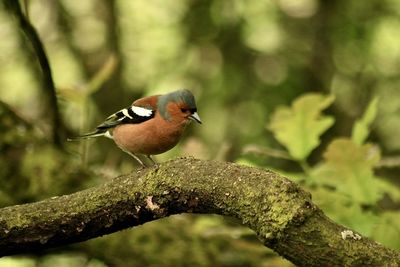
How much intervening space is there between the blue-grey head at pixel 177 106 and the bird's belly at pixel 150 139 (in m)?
0.11

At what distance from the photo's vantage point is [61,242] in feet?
9.50

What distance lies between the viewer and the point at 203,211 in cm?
269

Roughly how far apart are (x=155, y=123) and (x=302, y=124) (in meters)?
0.90

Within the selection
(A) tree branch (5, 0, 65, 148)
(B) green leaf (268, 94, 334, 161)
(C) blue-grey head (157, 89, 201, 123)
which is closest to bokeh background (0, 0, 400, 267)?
(A) tree branch (5, 0, 65, 148)

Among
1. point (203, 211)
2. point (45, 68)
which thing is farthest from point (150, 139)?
point (203, 211)

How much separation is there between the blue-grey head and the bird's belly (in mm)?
108

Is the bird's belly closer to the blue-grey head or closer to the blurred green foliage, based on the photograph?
the blue-grey head

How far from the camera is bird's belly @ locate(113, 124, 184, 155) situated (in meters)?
4.24

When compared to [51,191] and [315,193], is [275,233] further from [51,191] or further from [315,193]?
[51,191]

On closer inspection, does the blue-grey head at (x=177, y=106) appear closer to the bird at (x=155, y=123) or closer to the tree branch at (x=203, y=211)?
the bird at (x=155, y=123)

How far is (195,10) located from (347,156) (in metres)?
4.40

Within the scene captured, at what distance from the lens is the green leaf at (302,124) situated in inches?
166

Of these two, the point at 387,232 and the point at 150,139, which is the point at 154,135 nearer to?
the point at 150,139

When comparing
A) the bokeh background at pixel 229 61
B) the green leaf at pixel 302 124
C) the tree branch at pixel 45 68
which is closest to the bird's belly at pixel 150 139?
the green leaf at pixel 302 124
